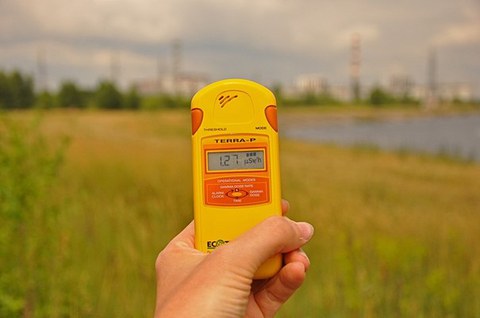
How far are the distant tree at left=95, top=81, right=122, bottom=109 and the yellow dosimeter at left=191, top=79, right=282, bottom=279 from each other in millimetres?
67664

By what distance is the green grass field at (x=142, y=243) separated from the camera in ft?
9.81

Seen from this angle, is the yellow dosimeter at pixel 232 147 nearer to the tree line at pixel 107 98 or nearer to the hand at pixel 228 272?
the hand at pixel 228 272

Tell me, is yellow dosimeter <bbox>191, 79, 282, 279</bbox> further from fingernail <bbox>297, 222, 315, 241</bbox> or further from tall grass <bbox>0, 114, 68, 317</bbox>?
tall grass <bbox>0, 114, 68, 317</bbox>

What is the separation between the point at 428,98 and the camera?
10925 cm

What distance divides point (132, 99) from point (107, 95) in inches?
155

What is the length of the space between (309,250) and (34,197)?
2.94 m

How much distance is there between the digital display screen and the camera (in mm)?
1518

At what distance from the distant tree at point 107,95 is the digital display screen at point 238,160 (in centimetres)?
6768

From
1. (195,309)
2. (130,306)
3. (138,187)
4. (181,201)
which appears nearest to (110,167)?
(138,187)

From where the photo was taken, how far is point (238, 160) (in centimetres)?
154

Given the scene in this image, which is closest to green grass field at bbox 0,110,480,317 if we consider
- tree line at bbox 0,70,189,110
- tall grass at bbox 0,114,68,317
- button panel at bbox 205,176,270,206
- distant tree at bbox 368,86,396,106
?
tall grass at bbox 0,114,68,317

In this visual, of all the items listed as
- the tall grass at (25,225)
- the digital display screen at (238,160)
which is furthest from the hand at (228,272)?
the tall grass at (25,225)

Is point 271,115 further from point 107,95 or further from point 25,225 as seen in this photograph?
point 107,95

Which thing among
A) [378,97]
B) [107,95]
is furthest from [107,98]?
[378,97]
